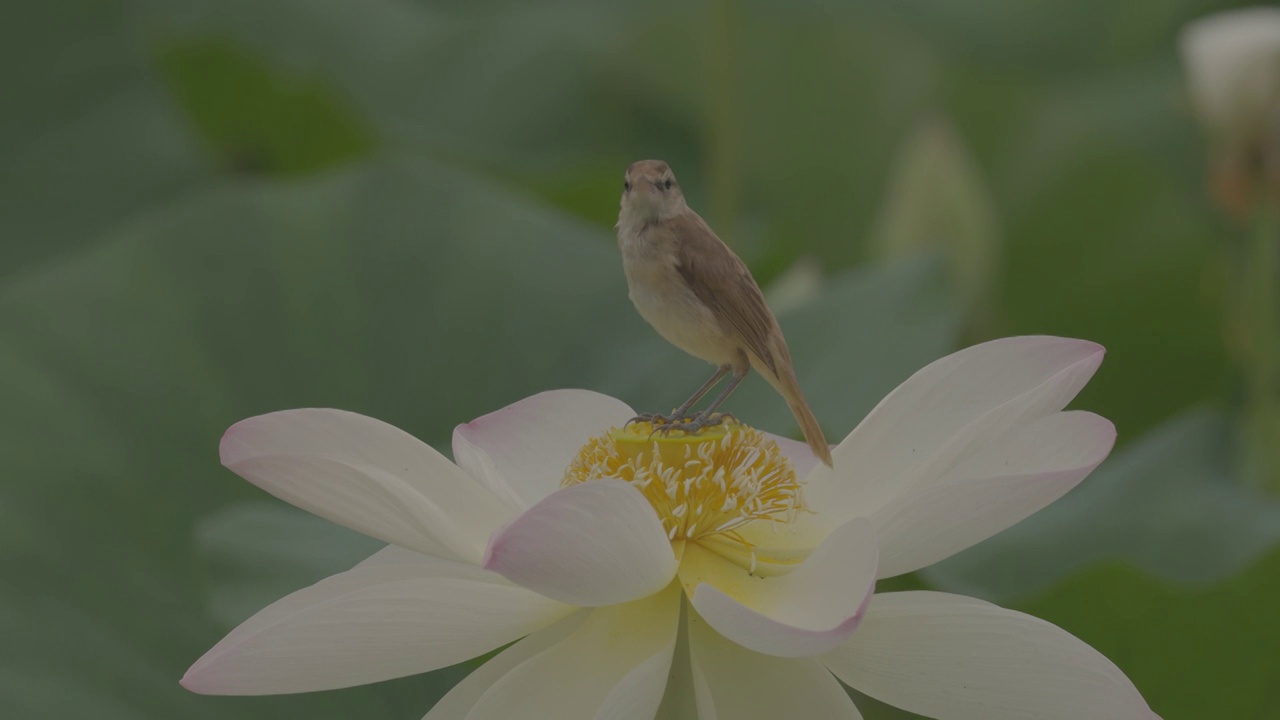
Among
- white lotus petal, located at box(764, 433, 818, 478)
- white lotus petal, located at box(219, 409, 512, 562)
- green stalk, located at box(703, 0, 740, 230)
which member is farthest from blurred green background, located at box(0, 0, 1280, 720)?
white lotus petal, located at box(219, 409, 512, 562)

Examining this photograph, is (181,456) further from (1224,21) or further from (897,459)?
(1224,21)

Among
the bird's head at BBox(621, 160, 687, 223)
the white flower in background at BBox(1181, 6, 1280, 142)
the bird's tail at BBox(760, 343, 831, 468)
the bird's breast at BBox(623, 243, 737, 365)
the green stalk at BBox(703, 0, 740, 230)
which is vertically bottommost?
the bird's tail at BBox(760, 343, 831, 468)

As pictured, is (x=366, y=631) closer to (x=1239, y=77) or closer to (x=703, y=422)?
(x=703, y=422)

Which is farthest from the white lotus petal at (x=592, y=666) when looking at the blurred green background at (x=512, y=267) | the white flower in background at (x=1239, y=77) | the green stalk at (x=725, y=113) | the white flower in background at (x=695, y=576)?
the white flower in background at (x=1239, y=77)

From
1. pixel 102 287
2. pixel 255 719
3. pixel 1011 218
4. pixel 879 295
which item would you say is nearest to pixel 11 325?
pixel 102 287

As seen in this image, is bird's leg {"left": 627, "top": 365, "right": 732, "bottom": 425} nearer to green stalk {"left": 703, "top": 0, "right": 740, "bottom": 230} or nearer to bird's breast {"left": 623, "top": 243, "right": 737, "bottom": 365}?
bird's breast {"left": 623, "top": 243, "right": 737, "bottom": 365}

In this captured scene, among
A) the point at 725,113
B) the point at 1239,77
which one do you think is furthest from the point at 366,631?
the point at 1239,77
